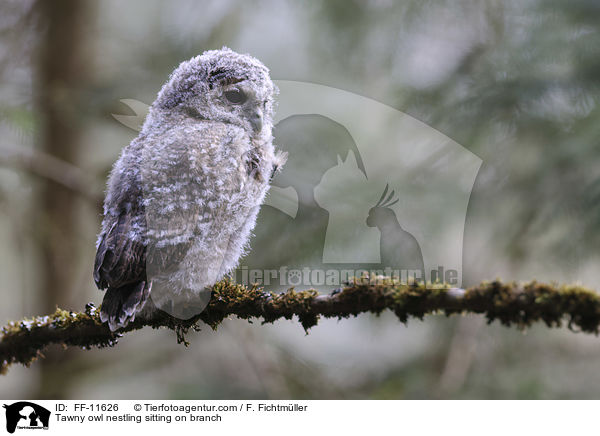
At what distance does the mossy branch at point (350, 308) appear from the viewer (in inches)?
31.4

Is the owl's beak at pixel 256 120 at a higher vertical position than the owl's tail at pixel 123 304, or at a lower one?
higher

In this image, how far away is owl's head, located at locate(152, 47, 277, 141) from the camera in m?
1.49

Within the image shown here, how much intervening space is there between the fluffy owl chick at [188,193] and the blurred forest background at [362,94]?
556mm

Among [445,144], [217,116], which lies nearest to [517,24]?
[445,144]

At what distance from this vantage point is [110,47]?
9.73 feet

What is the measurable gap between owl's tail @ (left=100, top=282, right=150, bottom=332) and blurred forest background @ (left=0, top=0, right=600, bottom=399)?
782 mm

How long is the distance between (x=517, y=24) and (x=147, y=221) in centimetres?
147

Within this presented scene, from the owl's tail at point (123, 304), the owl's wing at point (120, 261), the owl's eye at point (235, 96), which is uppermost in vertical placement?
the owl's eye at point (235, 96)

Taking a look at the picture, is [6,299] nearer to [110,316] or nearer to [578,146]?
[110,316]

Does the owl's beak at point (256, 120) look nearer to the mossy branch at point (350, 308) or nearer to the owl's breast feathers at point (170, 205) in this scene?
the owl's breast feathers at point (170, 205)
